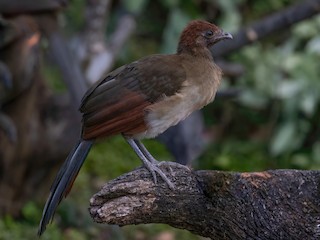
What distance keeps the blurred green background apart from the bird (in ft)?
10.0

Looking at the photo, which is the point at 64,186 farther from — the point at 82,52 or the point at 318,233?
the point at 82,52

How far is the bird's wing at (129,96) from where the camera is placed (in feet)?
11.9

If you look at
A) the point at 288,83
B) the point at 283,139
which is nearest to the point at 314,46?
the point at 288,83

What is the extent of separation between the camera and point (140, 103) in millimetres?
3625

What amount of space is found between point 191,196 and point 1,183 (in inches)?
122

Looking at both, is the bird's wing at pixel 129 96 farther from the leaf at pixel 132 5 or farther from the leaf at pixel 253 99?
the leaf at pixel 253 99

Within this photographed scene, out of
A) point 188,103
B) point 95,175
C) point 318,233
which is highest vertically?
point 188,103

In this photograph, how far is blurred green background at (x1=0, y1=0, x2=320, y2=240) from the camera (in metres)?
7.45

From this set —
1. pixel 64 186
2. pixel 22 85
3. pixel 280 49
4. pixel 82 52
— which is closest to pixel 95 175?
pixel 82 52

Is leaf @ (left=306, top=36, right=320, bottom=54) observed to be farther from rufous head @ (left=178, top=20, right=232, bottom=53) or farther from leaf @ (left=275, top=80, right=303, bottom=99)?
rufous head @ (left=178, top=20, right=232, bottom=53)

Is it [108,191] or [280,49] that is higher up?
[108,191]

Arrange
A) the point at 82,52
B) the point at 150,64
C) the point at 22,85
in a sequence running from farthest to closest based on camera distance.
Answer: the point at 82,52
the point at 22,85
the point at 150,64

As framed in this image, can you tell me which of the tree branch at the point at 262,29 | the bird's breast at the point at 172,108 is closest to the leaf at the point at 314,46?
the tree branch at the point at 262,29

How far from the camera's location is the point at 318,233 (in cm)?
344
